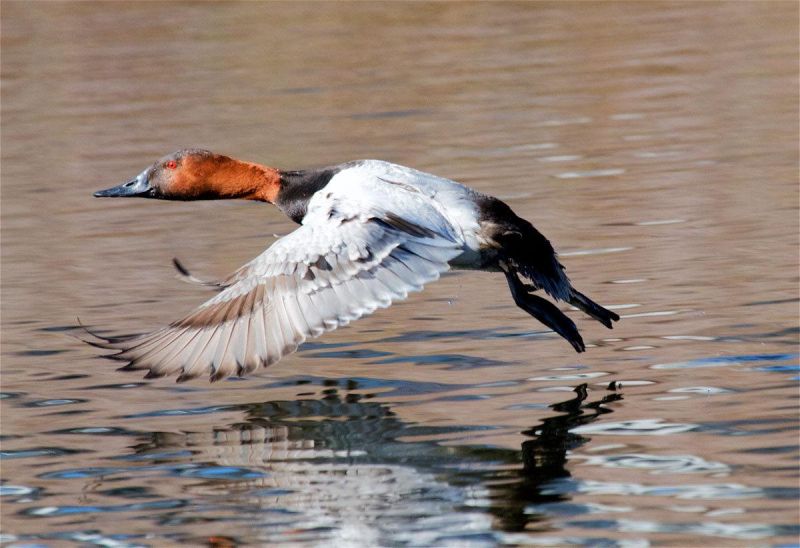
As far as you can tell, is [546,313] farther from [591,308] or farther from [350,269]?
[350,269]

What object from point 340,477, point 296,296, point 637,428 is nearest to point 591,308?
point 637,428

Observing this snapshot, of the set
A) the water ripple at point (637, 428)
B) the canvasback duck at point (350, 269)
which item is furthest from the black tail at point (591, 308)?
the water ripple at point (637, 428)

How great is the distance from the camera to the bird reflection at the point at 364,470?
497 cm

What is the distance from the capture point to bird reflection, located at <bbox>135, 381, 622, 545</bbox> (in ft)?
16.3

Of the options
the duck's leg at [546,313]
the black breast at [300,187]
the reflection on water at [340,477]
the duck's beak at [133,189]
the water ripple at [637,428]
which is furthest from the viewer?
the duck's beak at [133,189]

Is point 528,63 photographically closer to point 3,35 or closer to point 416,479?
point 3,35

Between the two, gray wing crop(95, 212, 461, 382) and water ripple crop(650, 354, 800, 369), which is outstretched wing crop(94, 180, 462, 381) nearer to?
gray wing crop(95, 212, 461, 382)

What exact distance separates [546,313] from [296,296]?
57.7 inches

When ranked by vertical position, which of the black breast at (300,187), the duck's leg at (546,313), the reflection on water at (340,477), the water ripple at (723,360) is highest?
the black breast at (300,187)

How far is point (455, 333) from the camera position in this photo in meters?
7.56

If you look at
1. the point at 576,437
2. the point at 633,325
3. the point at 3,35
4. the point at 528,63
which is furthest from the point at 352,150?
the point at 3,35

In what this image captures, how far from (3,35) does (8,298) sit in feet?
49.8

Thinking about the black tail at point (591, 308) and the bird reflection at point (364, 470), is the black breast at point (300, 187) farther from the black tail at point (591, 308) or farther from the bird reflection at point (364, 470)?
the black tail at point (591, 308)

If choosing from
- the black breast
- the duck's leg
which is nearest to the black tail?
the duck's leg
